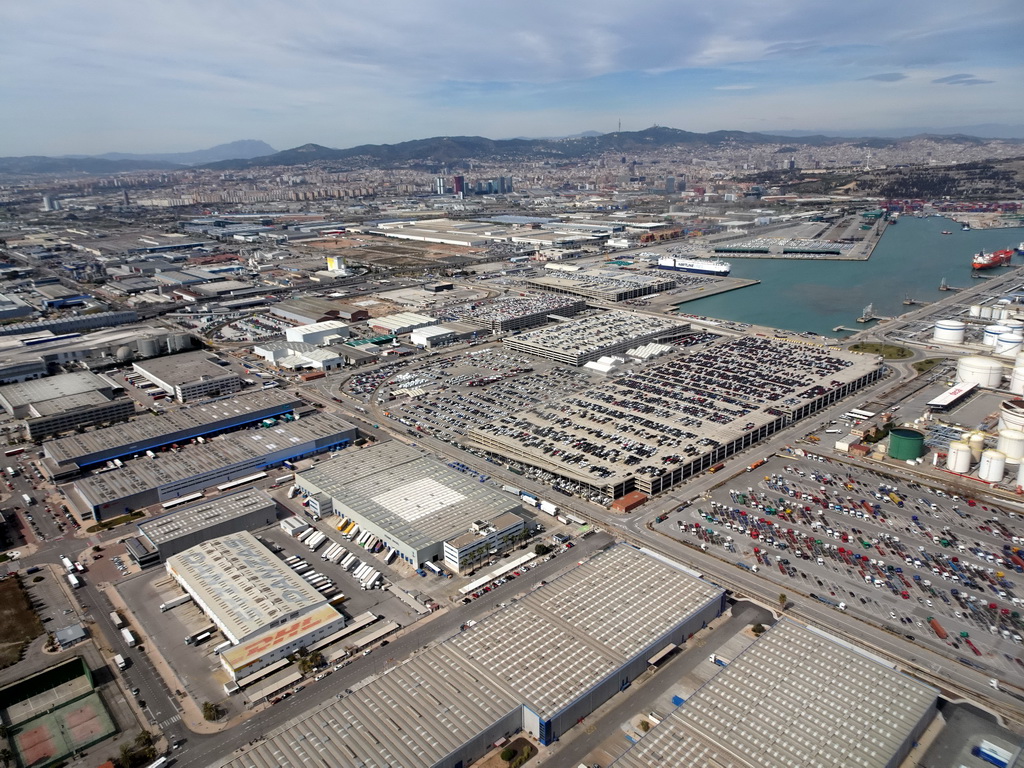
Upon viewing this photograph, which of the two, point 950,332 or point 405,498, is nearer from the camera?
point 405,498

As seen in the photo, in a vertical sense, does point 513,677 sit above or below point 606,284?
below

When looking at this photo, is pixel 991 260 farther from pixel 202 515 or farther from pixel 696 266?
pixel 202 515

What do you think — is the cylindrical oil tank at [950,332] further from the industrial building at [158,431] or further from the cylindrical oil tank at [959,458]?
the industrial building at [158,431]

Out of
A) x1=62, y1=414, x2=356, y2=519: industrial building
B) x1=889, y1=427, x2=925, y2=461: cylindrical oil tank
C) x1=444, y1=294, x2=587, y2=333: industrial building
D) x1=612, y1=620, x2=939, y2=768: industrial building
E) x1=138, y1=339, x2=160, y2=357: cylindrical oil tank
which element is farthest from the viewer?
x1=444, y1=294, x2=587, y2=333: industrial building

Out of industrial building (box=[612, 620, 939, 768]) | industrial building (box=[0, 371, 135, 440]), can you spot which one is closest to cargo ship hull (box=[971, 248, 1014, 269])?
industrial building (box=[612, 620, 939, 768])

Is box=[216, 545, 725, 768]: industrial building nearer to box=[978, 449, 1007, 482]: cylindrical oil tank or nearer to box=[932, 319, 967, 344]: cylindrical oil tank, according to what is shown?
box=[978, 449, 1007, 482]: cylindrical oil tank

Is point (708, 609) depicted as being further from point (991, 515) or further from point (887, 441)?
point (887, 441)

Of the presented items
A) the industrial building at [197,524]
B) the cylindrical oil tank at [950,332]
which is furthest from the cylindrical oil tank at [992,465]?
the industrial building at [197,524]

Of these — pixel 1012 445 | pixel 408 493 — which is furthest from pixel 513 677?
pixel 1012 445
